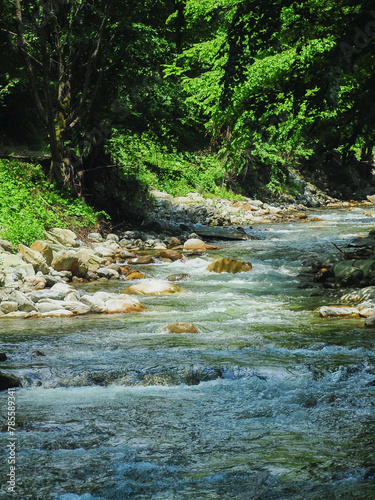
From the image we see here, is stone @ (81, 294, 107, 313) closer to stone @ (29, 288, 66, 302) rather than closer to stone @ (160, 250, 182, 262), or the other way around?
stone @ (29, 288, 66, 302)

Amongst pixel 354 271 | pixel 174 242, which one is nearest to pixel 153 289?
pixel 354 271

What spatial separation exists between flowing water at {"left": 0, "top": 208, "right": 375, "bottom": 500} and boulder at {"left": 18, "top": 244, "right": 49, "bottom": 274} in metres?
2.90

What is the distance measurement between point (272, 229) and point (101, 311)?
12.6 meters

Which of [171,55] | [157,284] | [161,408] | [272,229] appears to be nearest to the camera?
[161,408]

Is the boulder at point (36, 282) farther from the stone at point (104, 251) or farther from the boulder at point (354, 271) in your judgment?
the boulder at point (354, 271)

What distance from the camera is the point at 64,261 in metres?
11.1

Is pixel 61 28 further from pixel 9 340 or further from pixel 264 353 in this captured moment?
pixel 264 353

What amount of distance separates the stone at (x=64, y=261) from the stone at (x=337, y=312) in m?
5.29

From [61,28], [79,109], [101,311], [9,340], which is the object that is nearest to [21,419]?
[9,340]

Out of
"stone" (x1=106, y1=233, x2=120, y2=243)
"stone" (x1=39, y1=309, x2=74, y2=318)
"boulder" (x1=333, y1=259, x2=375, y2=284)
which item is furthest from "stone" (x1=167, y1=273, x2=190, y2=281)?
"stone" (x1=106, y1=233, x2=120, y2=243)

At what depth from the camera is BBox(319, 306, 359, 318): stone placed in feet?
26.0

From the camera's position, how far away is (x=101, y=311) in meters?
8.44

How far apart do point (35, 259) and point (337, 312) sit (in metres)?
5.80

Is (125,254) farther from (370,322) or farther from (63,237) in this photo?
(370,322)
